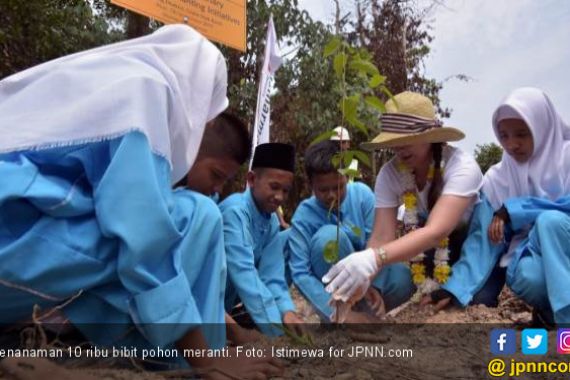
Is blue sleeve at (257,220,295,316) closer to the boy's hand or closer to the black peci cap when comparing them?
the black peci cap

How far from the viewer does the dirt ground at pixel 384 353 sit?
1.30 m

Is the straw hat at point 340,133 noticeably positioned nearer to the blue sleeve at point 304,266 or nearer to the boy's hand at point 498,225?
the blue sleeve at point 304,266

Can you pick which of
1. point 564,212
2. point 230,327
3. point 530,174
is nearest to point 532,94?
point 530,174

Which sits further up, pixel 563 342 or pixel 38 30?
pixel 38 30

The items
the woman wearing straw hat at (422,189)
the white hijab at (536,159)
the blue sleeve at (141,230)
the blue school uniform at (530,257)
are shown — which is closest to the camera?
the blue sleeve at (141,230)

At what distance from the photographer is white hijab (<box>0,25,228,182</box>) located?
58.8 inches

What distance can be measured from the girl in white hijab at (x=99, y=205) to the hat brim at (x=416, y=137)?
4.33 ft

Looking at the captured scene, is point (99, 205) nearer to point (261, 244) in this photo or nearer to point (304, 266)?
point (261, 244)

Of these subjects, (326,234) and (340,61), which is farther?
(326,234)

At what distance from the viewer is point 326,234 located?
2.94 meters

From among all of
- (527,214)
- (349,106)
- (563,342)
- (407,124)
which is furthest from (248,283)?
(527,214)

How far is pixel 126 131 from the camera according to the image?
1463 millimetres

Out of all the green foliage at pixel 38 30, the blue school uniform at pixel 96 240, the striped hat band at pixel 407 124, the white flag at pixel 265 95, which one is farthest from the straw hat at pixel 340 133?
the green foliage at pixel 38 30

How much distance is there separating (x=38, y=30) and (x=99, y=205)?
430cm
